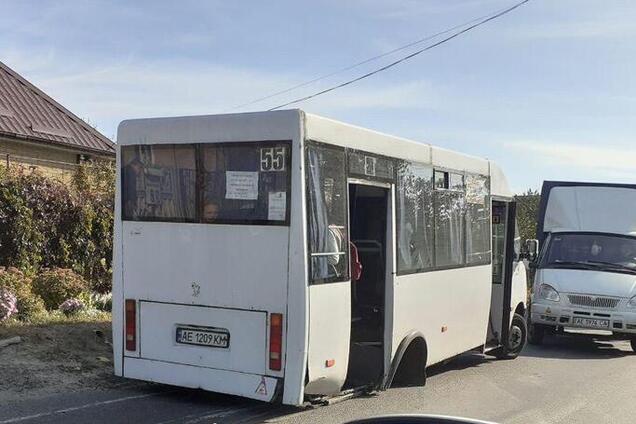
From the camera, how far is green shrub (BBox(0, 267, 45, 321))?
34.6 ft

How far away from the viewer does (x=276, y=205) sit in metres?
6.70

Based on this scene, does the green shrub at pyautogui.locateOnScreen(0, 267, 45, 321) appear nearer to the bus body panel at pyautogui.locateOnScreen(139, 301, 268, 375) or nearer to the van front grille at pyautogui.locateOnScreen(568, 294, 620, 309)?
the bus body panel at pyautogui.locateOnScreen(139, 301, 268, 375)

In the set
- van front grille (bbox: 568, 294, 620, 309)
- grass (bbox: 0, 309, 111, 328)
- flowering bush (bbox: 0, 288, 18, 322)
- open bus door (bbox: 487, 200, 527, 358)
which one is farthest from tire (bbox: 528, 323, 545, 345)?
flowering bush (bbox: 0, 288, 18, 322)

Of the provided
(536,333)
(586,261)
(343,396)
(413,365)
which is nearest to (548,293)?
(536,333)

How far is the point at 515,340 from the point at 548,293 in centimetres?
212

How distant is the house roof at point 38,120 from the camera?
1917cm

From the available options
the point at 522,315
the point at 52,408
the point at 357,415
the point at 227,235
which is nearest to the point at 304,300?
the point at 227,235

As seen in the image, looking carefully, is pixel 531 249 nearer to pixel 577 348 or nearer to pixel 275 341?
pixel 577 348

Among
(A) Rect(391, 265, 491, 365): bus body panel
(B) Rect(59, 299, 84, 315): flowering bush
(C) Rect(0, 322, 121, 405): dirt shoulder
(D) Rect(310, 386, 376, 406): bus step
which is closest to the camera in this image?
(D) Rect(310, 386, 376, 406): bus step

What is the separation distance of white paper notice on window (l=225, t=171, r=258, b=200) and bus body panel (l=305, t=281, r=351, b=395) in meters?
1.10

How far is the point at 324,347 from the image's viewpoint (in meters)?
6.78

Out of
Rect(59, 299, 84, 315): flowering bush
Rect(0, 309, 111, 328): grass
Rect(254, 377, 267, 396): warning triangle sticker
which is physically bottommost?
Rect(254, 377, 267, 396): warning triangle sticker

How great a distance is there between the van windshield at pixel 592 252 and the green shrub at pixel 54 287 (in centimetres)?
879

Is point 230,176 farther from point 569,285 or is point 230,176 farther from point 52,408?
point 569,285
